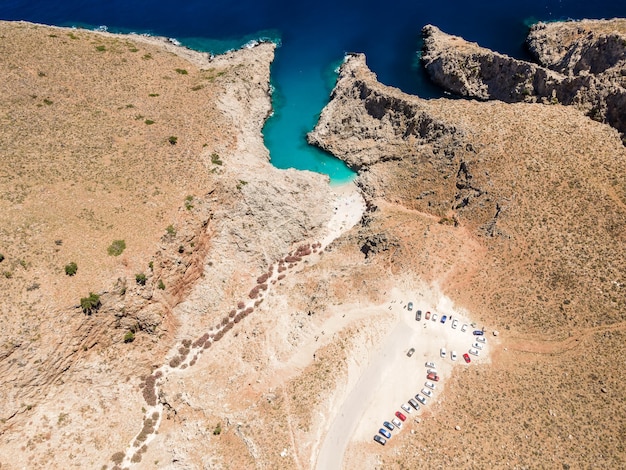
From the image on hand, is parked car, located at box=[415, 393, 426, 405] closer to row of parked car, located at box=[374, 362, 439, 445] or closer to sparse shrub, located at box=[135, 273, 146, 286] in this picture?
row of parked car, located at box=[374, 362, 439, 445]

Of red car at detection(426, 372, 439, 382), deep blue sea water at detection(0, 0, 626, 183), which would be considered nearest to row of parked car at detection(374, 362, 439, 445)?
red car at detection(426, 372, 439, 382)

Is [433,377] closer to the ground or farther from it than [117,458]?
farther from it

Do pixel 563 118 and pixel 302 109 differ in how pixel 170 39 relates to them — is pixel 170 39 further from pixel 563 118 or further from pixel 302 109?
pixel 563 118

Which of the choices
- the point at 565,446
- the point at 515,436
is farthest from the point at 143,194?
the point at 565,446

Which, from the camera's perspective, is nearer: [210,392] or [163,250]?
[210,392]

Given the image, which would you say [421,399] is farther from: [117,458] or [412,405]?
[117,458]

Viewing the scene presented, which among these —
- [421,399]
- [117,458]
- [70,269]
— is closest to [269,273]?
[70,269]
